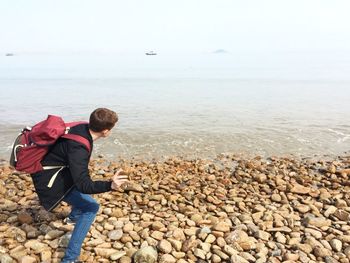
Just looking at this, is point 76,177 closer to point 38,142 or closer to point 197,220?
point 38,142

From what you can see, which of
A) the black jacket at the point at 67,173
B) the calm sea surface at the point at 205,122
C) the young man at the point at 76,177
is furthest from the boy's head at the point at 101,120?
the calm sea surface at the point at 205,122

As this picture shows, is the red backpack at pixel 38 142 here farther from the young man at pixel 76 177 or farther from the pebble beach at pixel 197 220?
the pebble beach at pixel 197 220

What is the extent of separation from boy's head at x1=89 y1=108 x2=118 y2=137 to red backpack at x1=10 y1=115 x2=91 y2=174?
0.21 m

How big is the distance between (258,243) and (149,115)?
1688cm

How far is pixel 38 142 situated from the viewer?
4457 millimetres

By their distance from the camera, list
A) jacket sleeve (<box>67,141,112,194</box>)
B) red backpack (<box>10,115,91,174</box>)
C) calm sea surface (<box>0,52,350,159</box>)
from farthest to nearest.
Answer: calm sea surface (<box>0,52,350,159</box>) < red backpack (<box>10,115,91,174</box>) < jacket sleeve (<box>67,141,112,194</box>)

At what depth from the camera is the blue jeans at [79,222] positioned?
16.1 ft

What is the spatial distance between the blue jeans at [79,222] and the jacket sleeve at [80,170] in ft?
2.34

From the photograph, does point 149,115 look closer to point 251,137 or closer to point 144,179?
point 251,137

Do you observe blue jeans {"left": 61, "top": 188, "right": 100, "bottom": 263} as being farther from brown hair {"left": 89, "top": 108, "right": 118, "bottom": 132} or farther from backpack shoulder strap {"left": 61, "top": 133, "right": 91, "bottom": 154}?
brown hair {"left": 89, "top": 108, "right": 118, "bottom": 132}

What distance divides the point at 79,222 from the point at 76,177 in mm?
1024

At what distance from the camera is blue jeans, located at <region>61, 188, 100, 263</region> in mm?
4922

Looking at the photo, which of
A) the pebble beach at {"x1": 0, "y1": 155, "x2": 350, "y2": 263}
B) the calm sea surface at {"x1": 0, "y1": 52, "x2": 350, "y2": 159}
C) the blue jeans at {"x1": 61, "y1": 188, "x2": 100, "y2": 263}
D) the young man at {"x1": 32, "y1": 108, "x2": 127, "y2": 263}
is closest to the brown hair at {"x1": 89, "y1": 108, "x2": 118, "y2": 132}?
the young man at {"x1": 32, "y1": 108, "x2": 127, "y2": 263}

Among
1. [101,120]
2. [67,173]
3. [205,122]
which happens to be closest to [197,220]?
[67,173]
